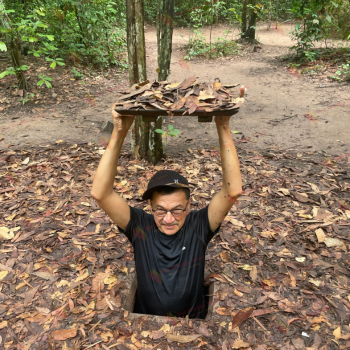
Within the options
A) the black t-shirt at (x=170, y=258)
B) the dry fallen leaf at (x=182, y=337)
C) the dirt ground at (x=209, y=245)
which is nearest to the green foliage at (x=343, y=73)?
the dirt ground at (x=209, y=245)

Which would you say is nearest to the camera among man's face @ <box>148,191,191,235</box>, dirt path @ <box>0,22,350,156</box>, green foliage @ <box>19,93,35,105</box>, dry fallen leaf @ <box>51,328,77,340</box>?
man's face @ <box>148,191,191,235</box>

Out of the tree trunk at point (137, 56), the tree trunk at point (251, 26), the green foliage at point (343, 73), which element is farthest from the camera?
the tree trunk at point (251, 26)

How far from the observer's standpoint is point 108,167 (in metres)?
2.13

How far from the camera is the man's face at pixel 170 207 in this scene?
2262 mm

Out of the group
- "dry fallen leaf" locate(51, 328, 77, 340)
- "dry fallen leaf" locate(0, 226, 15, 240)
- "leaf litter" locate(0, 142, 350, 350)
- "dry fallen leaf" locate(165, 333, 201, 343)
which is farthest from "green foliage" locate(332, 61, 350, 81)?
"dry fallen leaf" locate(51, 328, 77, 340)

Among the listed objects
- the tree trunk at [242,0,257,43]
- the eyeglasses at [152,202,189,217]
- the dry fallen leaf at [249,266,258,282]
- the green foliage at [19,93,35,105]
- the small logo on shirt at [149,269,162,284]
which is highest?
the tree trunk at [242,0,257,43]

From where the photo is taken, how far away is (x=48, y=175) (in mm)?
4699

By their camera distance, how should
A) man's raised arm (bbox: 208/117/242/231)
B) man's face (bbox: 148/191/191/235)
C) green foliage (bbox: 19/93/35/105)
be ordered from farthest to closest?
green foliage (bbox: 19/93/35/105) < man's face (bbox: 148/191/191/235) < man's raised arm (bbox: 208/117/242/231)

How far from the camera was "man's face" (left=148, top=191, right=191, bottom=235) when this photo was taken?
7.42 feet

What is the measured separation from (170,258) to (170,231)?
0.73 feet

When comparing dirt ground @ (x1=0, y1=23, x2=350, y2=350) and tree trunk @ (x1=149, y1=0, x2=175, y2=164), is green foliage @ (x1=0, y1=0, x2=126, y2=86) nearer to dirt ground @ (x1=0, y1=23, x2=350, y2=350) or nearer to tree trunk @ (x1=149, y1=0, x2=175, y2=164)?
dirt ground @ (x1=0, y1=23, x2=350, y2=350)

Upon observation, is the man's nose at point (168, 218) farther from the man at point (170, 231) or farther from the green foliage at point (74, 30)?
the green foliage at point (74, 30)

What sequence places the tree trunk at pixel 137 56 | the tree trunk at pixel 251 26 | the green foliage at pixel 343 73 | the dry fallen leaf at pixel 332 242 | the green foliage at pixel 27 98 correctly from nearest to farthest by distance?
the dry fallen leaf at pixel 332 242 → the tree trunk at pixel 137 56 → the green foliage at pixel 27 98 → the green foliage at pixel 343 73 → the tree trunk at pixel 251 26

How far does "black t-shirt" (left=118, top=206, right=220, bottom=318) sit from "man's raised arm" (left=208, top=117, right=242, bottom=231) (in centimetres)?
18
